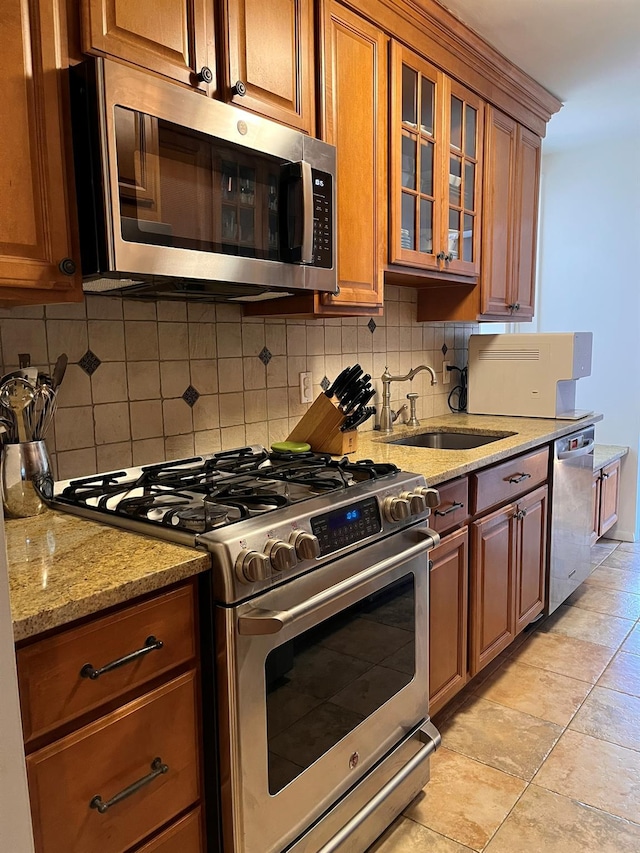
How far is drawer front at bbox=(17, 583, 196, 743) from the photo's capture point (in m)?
0.91

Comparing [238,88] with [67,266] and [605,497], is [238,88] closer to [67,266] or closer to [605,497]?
[67,266]

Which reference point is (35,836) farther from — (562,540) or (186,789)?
(562,540)

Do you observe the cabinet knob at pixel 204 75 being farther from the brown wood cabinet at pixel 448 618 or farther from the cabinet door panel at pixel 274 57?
the brown wood cabinet at pixel 448 618

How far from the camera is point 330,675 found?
141 cm

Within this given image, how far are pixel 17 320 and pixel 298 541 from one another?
0.88 m

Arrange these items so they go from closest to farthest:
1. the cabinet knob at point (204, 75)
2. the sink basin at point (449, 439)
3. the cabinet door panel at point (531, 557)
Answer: the cabinet knob at point (204, 75) → the cabinet door panel at point (531, 557) → the sink basin at point (449, 439)

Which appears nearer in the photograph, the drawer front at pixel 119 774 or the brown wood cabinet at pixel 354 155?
the drawer front at pixel 119 774

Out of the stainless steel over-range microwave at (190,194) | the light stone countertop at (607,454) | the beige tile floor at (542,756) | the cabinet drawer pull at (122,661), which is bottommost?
the beige tile floor at (542,756)

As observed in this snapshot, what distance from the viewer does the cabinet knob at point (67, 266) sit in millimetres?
1247

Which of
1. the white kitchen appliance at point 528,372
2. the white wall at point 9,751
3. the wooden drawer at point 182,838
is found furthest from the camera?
the white kitchen appliance at point 528,372

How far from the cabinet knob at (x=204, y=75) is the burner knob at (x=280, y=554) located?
108 centimetres

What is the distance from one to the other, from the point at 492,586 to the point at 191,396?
4.24ft

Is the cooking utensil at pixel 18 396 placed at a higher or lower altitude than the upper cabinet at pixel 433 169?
lower

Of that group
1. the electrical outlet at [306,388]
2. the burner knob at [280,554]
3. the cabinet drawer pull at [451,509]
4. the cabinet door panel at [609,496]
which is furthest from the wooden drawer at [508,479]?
the cabinet door panel at [609,496]
